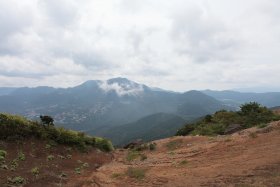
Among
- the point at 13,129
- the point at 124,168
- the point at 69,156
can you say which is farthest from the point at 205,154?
the point at 13,129

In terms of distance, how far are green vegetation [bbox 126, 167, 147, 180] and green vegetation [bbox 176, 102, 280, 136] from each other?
15.8 meters

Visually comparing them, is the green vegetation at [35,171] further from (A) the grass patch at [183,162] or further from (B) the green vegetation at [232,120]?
(B) the green vegetation at [232,120]

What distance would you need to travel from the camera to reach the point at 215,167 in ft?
61.1

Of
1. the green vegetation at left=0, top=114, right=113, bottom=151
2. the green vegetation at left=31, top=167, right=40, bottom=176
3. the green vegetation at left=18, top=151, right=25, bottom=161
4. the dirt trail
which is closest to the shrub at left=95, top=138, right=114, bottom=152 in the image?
the green vegetation at left=0, top=114, right=113, bottom=151

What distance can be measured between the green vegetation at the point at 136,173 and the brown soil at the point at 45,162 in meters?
2.60

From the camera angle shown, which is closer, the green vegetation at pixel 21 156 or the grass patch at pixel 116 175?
the grass patch at pixel 116 175

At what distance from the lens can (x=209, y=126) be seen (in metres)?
38.8

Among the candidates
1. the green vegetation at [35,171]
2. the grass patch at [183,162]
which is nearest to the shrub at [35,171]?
the green vegetation at [35,171]

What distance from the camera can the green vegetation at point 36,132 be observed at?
25484 millimetres

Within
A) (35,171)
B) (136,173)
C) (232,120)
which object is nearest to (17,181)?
(35,171)

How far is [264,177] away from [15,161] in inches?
559

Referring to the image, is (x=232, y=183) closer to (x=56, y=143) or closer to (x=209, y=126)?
(x=56, y=143)

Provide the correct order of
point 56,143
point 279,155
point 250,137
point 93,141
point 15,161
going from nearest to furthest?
point 279,155
point 15,161
point 250,137
point 56,143
point 93,141

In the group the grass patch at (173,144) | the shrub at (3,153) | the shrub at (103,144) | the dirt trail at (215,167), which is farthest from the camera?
the shrub at (103,144)
